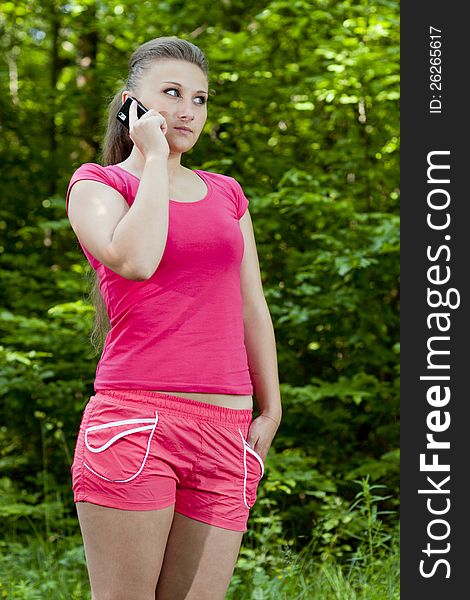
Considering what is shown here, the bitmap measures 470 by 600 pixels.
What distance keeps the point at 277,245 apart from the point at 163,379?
3567 millimetres

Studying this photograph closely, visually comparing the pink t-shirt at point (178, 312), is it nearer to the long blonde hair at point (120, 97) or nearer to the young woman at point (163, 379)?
the young woman at point (163, 379)

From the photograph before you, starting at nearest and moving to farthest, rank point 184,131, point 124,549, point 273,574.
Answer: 1. point 124,549
2. point 184,131
3. point 273,574

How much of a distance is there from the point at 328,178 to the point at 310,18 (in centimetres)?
99

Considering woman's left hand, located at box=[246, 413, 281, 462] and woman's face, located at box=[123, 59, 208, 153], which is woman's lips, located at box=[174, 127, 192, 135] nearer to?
woman's face, located at box=[123, 59, 208, 153]

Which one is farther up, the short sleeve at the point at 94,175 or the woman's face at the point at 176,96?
the woman's face at the point at 176,96

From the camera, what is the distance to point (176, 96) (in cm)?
186

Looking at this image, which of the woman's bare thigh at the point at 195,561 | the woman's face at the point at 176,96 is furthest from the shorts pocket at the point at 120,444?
the woman's face at the point at 176,96

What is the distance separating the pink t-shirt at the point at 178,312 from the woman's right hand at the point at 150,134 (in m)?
0.09

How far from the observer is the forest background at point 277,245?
4.39 metres

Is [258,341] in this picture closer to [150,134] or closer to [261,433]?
[261,433]

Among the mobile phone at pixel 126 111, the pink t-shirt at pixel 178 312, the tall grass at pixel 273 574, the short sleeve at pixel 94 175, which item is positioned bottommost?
the tall grass at pixel 273 574

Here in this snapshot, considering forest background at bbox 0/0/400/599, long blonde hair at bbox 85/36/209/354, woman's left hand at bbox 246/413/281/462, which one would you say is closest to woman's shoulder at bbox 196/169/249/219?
long blonde hair at bbox 85/36/209/354

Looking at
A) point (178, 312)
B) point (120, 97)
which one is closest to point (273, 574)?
point (178, 312)

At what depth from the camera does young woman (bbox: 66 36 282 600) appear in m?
1.65
